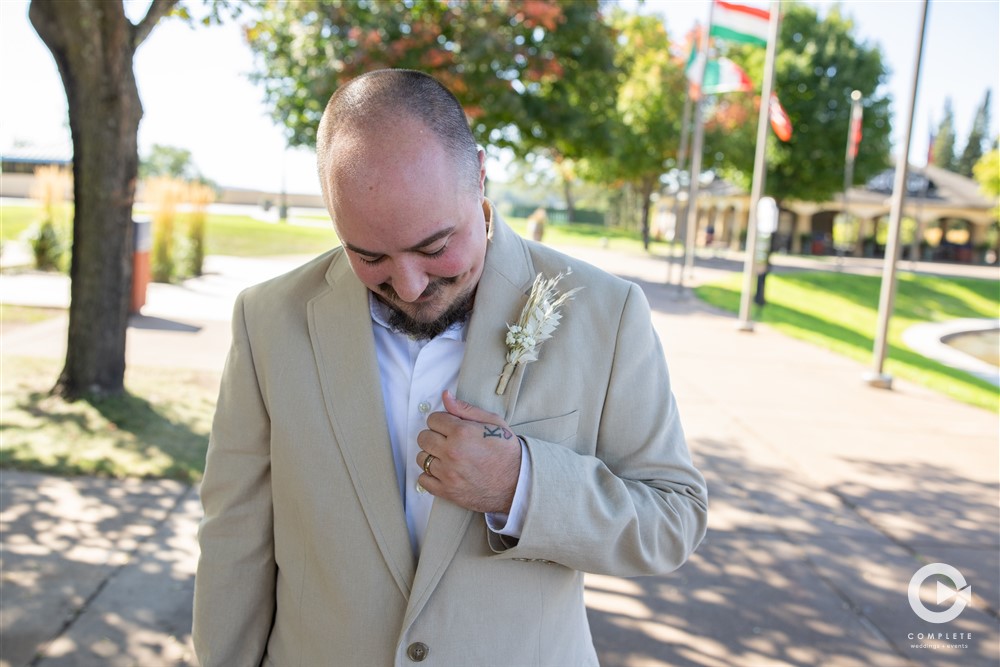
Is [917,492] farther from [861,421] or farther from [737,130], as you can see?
[737,130]

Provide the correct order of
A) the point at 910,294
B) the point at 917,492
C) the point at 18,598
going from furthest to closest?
the point at 910,294 < the point at 917,492 < the point at 18,598

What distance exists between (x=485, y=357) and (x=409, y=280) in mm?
241

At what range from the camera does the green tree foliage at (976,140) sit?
3588 inches

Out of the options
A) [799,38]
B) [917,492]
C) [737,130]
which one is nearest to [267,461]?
[917,492]

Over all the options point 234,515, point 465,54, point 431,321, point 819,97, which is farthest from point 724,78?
point 819,97

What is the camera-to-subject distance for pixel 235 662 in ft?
6.32

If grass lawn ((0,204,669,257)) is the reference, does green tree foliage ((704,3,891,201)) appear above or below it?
above

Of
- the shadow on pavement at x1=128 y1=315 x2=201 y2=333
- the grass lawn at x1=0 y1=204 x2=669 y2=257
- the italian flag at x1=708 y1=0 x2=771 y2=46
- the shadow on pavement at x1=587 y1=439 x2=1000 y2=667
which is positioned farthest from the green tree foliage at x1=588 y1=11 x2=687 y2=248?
the shadow on pavement at x1=587 y1=439 x2=1000 y2=667

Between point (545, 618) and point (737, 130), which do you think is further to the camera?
point (737, 130)

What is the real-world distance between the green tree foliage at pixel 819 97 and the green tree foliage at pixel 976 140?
55588 millimetres

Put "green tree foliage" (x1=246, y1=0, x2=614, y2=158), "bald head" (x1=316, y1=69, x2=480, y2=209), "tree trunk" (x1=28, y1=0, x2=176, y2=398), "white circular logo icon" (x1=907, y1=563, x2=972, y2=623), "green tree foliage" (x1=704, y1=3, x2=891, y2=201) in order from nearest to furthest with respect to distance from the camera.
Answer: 1. "bald head" (x1=316, y1=69, x2=480, y2=209)
2. "white circular logo icon" (x1=907, y1=563, x2=972, y2=623)
3. "tree trunk" (x1=28, y1=0, x2=176, y2=398)
4. "green tree foliage" (x1=246, y1=0, x2=614, y2=158)
5. "green tree foliage" (x1=704, y1=3, x2=891, y2=201)

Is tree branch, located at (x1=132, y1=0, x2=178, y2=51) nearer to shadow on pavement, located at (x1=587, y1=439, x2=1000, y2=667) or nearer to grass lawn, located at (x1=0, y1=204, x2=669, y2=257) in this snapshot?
shadow on pavement, located at (x1=587, y1=439, x2=1000, y2=667)

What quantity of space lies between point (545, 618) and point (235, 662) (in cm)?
71

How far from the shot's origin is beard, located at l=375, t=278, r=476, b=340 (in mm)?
1838
